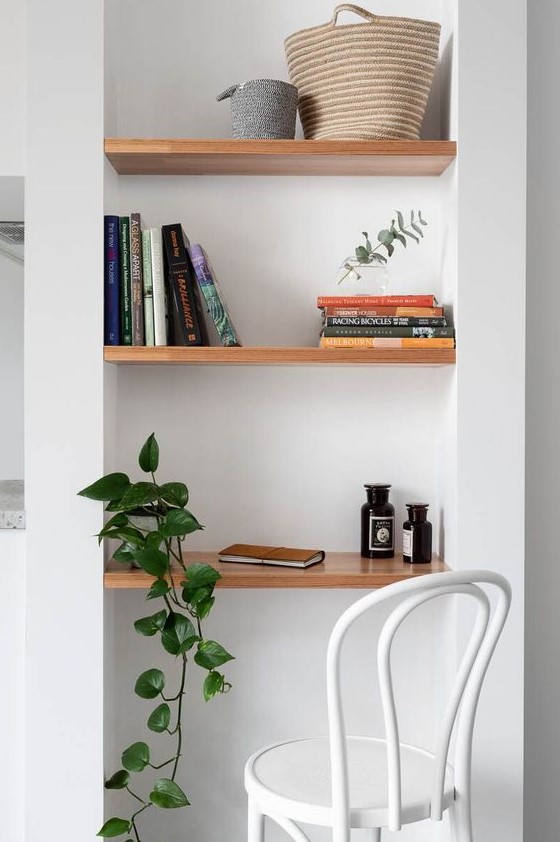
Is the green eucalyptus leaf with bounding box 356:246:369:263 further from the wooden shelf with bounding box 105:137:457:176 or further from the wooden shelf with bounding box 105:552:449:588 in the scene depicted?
the wooden shelf with bounding box 105:552:449:588

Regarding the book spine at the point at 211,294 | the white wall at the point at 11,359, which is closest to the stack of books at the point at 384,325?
the book spine at the point at 211,294

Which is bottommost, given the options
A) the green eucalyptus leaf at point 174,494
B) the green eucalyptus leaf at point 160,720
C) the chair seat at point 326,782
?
the chair seat at point 326,782

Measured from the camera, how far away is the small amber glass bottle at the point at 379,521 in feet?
6.82

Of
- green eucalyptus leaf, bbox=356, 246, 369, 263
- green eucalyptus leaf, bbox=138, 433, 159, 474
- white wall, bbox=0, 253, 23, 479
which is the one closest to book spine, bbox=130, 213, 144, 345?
green eucalyptus leaf, bbox=138, 433, 159, 474

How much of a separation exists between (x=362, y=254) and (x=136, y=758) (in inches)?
47.4

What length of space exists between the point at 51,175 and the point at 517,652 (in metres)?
A: 1.44

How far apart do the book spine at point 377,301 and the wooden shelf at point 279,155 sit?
31cm

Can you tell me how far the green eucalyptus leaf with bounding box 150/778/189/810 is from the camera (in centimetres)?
188

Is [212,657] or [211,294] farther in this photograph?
[211,294]

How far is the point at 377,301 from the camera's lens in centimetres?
201

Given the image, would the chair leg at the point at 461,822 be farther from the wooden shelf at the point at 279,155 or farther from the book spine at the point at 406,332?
the wooden shelf at the point at 279,155

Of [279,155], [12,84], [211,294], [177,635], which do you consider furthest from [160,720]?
[12,84]

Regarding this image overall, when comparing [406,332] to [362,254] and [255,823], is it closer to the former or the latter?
[362,254]

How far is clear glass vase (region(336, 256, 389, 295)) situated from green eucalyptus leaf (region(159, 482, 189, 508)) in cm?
61
